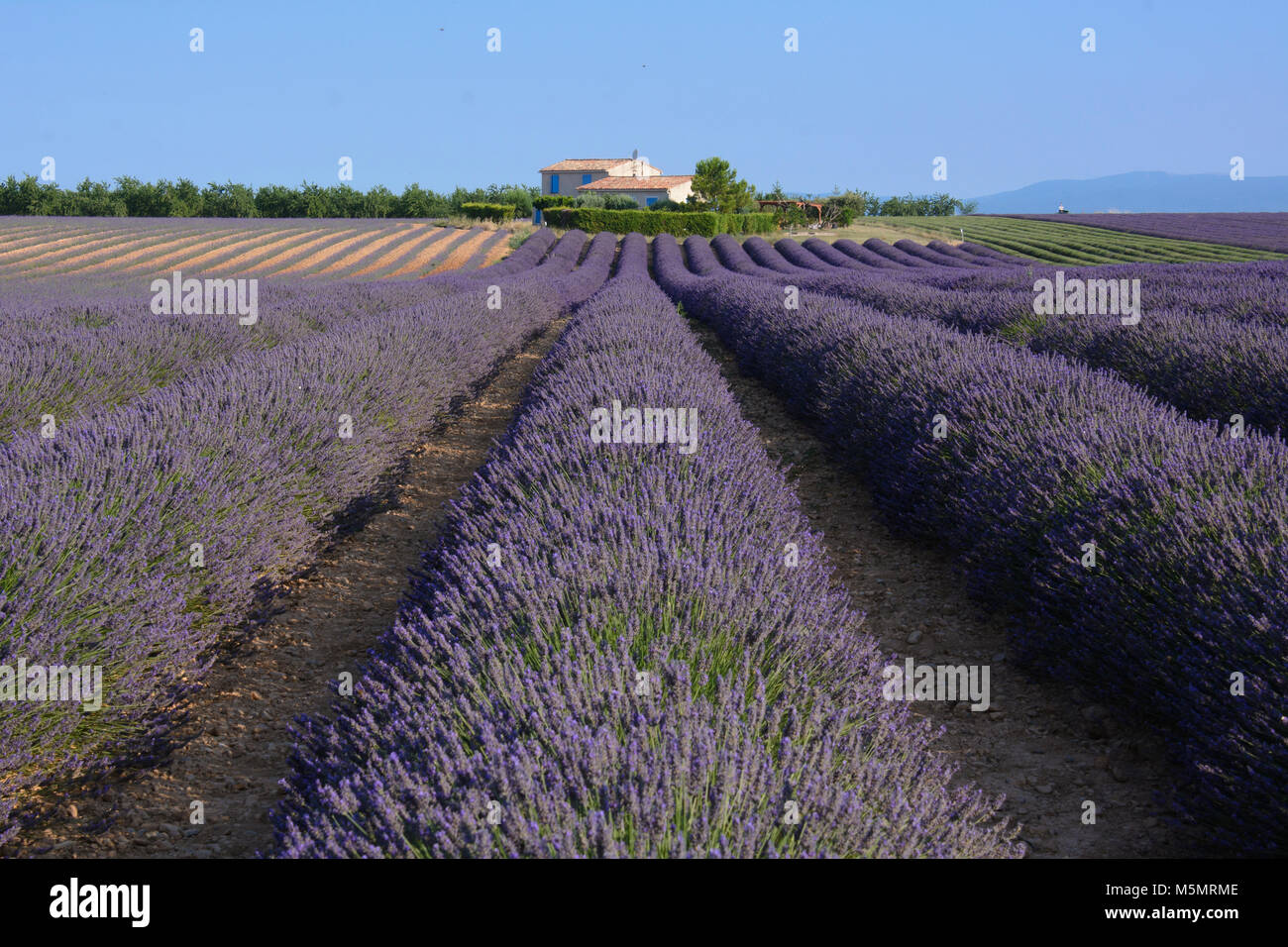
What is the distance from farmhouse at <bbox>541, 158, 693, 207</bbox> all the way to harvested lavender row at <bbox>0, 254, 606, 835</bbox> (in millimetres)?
53255

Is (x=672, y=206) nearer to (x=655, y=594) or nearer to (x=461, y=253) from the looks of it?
(x=461, y=253)

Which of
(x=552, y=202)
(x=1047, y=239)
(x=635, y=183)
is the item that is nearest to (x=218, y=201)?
(x=552, y=202)

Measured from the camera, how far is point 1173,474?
10.5 ft

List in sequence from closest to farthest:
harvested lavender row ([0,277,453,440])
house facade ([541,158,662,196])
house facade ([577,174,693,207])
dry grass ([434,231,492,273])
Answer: harvested lavender row ([0,277,453,440]), dry grass ([434,231,492,273]), house facade ([577,174,693,207]), house facade ([541,158,662,196])

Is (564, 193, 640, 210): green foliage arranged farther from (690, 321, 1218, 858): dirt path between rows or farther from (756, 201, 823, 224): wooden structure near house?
(690, 321, 1218, 858): dirt path between rows

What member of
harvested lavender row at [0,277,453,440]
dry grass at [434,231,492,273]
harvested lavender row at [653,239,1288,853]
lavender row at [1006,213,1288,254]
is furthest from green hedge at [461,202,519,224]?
harvested lavender row at [653,239,1288,853]

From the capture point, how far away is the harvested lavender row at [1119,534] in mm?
2299

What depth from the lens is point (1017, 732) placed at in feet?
9.92

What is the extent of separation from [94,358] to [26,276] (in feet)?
61.5

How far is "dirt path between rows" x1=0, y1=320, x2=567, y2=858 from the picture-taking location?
2.46 metres

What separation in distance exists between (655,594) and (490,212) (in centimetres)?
4090

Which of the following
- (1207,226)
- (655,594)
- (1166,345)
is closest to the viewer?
(655,594)

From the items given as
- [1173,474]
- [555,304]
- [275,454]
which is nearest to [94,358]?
[275,454]
